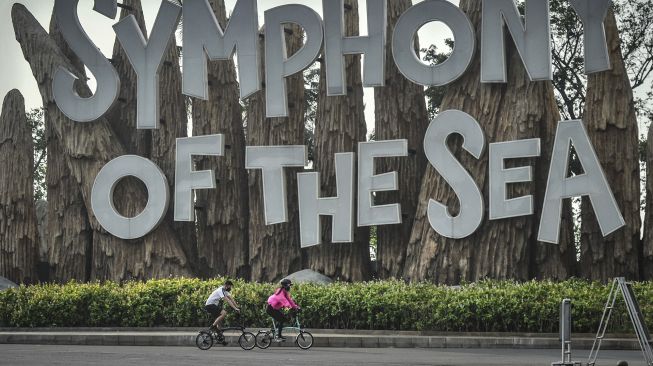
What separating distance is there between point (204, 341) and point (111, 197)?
9.21 metres

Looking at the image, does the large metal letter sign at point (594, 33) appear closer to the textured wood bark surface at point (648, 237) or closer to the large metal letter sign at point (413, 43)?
the textured wood bark surface at point (648, 237)

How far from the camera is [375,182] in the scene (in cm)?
2623

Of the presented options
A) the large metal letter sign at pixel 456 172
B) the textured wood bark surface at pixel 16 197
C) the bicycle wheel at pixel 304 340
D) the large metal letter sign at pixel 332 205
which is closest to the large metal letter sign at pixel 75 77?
the textured wood bark surface at pixel 16 197

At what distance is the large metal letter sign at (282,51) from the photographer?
89.2 feet

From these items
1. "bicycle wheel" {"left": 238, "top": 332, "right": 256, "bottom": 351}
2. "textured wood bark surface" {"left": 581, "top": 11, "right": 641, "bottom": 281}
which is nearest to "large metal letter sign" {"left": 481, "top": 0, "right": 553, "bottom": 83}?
"textured wood bark surface" {"left": 581, "top": 11, "right": 641, "bottom": 281}

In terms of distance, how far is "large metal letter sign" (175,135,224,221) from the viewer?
2762 centimetres

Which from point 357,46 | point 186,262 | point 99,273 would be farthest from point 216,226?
point 357,46

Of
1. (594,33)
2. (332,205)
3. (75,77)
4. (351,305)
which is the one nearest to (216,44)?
(75,77)

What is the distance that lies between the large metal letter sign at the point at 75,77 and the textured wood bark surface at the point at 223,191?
241cm

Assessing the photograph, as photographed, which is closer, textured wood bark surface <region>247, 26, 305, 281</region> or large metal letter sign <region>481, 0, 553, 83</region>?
large metal letter sign <region>481, 0, 553, 83</region>

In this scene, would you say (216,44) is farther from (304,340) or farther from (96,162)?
(304,340)

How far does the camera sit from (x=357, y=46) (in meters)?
26.7

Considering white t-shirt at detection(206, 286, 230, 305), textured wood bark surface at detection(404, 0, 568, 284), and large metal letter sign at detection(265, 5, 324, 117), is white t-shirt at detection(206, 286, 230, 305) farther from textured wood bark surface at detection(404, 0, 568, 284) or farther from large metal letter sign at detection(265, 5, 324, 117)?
large metal letter sign at detection(265, 5, 324, 117)

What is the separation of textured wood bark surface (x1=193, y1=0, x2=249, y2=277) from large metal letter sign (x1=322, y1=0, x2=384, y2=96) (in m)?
3.15
